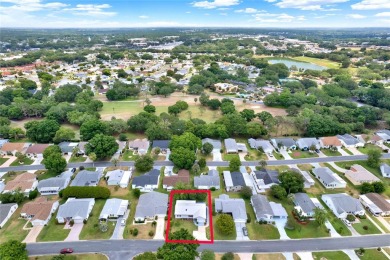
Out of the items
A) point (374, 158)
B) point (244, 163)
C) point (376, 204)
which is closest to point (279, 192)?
point (244, 163)

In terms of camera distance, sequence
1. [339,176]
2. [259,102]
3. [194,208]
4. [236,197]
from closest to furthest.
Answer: [194,208], [236,197], [339,176], [259,102]

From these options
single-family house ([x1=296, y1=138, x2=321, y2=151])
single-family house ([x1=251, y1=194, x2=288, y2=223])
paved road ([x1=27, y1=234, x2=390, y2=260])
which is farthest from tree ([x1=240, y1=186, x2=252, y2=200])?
single-family house ([x1=296, y1=138, x2=321, y2=151])

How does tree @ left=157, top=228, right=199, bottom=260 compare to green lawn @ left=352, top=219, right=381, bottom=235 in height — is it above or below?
above

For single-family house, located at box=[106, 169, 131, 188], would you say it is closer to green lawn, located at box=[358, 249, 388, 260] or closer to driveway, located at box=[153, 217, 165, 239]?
driveway, located at box=[153, 217, 165, 239]

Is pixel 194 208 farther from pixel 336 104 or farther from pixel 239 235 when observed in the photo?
pixel 336 104

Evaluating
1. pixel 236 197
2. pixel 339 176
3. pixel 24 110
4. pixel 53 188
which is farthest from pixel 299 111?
pixel 24 110

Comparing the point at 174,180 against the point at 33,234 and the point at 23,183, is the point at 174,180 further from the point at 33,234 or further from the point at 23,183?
the point at 23,183

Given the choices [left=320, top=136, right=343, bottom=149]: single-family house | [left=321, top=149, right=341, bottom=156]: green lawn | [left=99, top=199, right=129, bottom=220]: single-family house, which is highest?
[left=320, top=136, right=343, bottom=149]: single-family house
